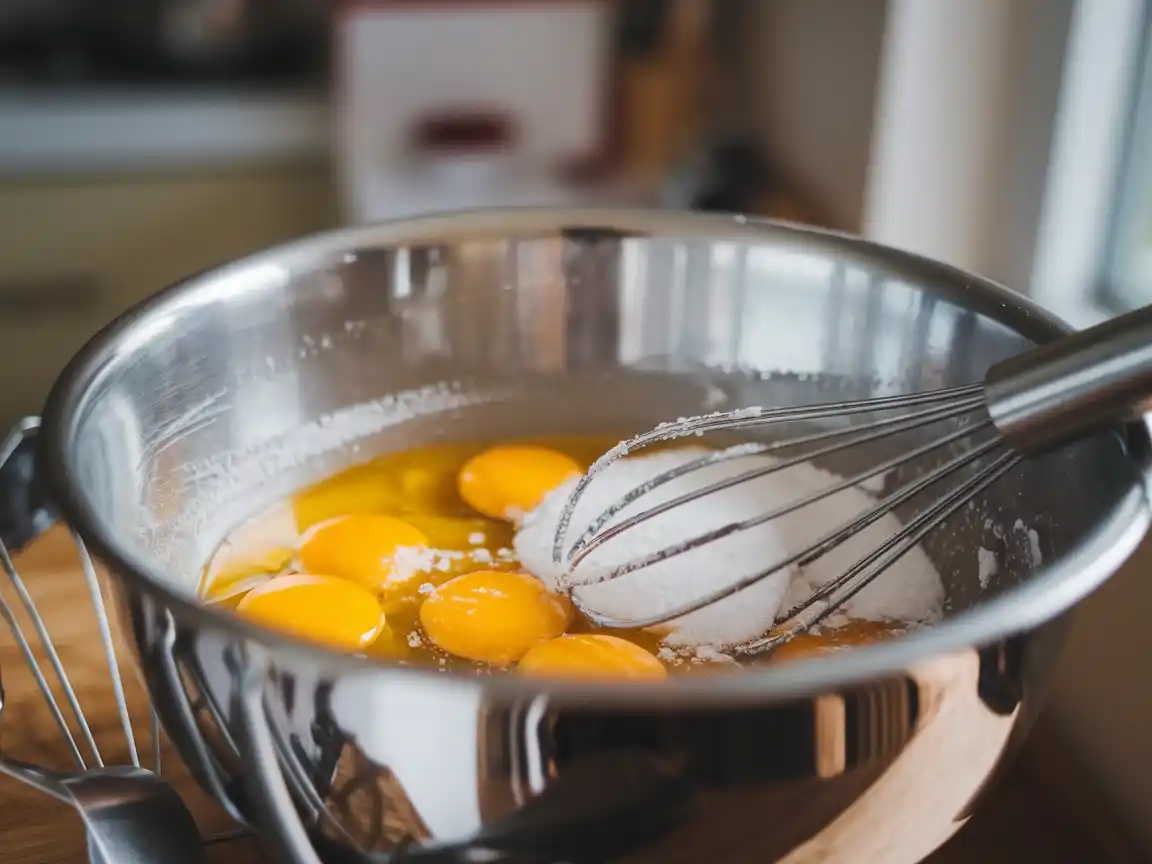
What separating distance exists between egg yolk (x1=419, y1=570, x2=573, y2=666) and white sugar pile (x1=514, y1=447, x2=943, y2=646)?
0.02 m

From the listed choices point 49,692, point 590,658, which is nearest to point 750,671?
point 590,658

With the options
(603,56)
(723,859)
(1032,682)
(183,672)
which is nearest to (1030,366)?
(1032,682)

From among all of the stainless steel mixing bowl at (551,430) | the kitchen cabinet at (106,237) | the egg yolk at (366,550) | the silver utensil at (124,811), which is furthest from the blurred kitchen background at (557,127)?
the silver utensil at (124,811)

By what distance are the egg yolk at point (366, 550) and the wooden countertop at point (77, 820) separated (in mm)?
127

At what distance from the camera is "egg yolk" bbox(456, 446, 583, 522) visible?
30.3 inches

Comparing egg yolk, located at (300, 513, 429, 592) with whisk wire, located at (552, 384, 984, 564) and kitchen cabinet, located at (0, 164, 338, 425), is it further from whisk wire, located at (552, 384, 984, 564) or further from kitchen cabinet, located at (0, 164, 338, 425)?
kitchen cabinet, located at (0, 164, 338, 425)

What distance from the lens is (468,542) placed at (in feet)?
2.52

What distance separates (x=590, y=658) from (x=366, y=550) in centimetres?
20

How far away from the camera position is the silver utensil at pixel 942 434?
0.50 metres

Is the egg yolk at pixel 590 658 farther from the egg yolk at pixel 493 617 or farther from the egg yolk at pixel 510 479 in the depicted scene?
the egg yolk at pixel 510 479

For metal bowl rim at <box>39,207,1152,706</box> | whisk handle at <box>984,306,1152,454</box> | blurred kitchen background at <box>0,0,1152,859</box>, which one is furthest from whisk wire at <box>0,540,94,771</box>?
blurred kitchen background at <box>0,0,1152,859</box>

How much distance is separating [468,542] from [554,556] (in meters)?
0.10

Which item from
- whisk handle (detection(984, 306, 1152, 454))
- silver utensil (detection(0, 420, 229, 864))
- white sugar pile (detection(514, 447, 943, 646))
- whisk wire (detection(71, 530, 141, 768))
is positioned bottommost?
whisk wire (detection(71, 530, 141, 768))

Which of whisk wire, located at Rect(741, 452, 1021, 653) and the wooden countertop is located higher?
whisk wire, located at Rect(741, 452, 1021, 653)
